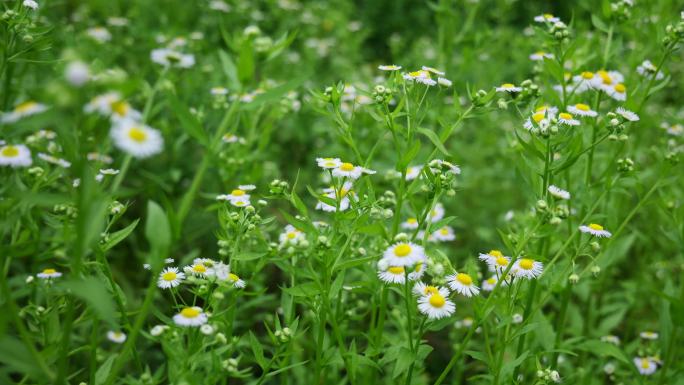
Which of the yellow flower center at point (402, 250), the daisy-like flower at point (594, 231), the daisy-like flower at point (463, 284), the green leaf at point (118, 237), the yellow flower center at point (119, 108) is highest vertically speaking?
the yellow flower center at point (119, 108)

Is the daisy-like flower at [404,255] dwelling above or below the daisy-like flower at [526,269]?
above

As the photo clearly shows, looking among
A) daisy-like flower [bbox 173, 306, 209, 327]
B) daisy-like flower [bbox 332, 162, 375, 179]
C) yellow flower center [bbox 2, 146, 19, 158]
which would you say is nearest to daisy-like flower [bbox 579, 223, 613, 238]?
daisy-like flower [bbox 332, 162, 375, 179]

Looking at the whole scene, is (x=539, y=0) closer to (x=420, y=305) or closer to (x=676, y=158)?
(x=676, y=158)

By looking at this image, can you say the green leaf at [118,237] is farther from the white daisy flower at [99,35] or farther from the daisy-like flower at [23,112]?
the white daisy flower at [99,35]

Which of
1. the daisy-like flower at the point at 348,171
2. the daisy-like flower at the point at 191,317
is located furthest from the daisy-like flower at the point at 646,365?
the daisy-like flower at the point at 191,317

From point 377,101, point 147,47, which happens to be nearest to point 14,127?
point 377,101

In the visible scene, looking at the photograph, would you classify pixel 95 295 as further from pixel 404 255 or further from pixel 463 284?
pixel 463 284

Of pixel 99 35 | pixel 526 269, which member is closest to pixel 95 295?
pixel 526 269
